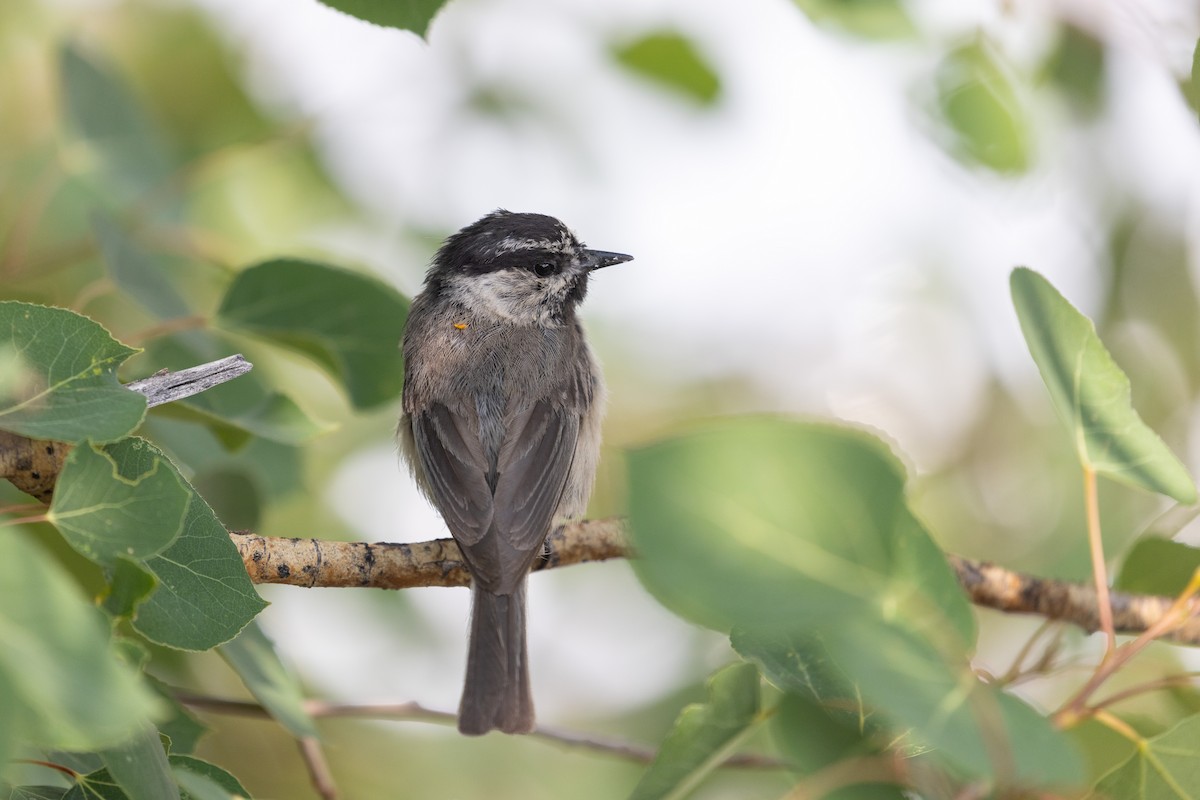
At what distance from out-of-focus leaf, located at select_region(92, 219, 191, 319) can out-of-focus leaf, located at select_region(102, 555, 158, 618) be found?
5.75ft

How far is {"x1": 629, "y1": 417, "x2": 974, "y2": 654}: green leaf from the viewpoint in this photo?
1.53 metres

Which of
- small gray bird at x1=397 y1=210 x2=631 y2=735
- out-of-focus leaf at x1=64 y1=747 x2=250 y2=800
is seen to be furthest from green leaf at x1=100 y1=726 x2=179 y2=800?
small gray bird at x1=397 y1=210 x2=631 y2=735

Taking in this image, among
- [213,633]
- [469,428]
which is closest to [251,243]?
[469,428]

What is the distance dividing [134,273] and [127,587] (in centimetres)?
192

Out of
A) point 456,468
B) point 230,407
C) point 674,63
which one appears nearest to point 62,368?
point 230,407

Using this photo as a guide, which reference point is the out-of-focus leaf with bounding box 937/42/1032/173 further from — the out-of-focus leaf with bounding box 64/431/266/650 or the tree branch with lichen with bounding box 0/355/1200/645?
the out-of-focus leaf with bounding box 64/431/266/650

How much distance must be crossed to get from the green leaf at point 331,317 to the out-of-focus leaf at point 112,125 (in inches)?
60.4

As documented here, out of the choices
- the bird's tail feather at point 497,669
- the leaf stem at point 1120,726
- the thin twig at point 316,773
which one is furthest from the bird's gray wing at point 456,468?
the leaf stem at point 1120,726

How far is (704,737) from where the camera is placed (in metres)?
2.26

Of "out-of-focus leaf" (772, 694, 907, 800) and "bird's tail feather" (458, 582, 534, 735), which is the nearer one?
"out-of-focus leaf" (772, 694, 907, 800)

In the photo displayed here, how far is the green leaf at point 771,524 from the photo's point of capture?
153 cm

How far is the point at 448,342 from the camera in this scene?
16.6 ft

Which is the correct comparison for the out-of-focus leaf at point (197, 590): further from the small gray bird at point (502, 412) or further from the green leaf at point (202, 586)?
the small gray bird at point (502, 412)

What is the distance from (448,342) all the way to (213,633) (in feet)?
9.79
